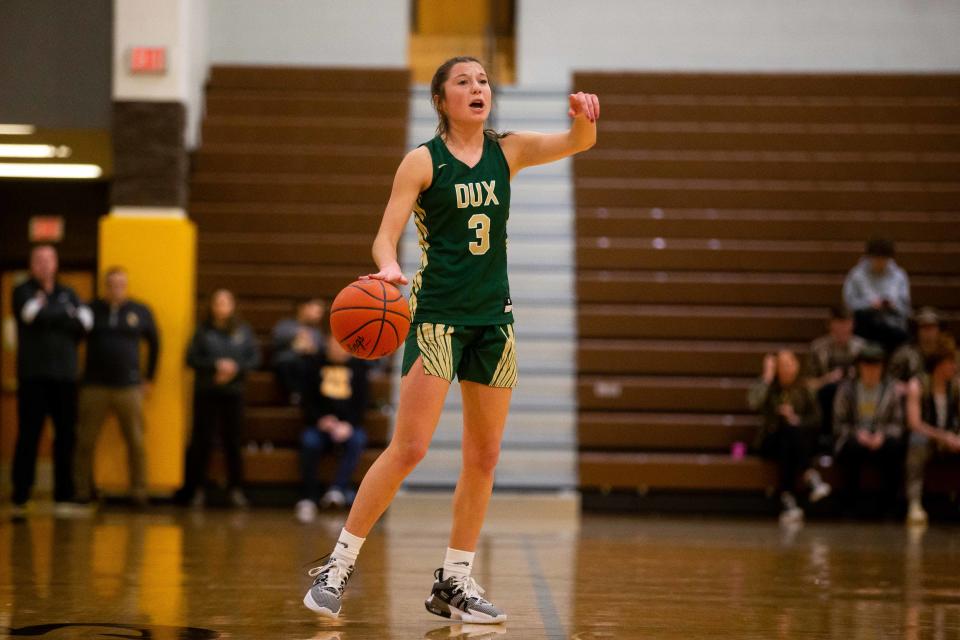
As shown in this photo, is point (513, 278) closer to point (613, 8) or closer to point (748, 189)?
point (748, 189)

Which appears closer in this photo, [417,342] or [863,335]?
[417,342]

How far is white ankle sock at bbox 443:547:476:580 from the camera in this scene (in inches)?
150

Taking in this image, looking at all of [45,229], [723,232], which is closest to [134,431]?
[45,229]

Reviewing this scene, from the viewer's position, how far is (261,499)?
9062mm

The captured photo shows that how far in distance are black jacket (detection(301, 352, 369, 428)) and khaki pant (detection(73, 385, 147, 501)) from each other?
3.93 ft

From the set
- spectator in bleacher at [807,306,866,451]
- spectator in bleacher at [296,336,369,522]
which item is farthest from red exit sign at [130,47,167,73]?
spectator in bleacher at [807,306,866,451]

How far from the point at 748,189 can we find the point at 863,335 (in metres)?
Result: 1.99

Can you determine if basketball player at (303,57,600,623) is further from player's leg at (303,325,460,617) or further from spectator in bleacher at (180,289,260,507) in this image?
spectator in bleacher at (180,289,260,507)

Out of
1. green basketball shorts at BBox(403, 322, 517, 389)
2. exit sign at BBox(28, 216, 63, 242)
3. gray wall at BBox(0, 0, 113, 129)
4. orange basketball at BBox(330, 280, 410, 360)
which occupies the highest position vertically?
gray wall at BBox(0, 0, 113, 129)

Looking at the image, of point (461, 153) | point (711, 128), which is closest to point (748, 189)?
point (711, 128)

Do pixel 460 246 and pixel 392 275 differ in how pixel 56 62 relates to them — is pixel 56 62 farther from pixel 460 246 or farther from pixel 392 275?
pixel 392 275

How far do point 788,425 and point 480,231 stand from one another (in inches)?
217

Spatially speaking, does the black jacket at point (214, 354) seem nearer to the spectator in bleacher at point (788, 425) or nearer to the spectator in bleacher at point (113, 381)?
the spectator in bleacher at point (113, 381)

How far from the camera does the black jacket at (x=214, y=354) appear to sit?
28.8 feet
